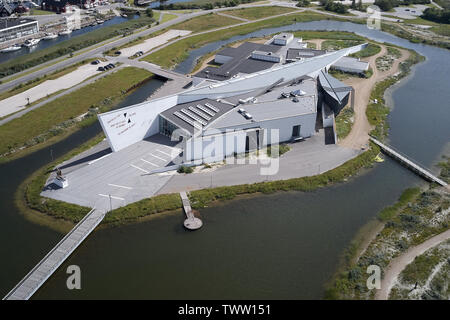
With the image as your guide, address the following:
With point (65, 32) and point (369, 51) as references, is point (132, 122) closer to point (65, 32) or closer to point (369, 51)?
point (369, 51)

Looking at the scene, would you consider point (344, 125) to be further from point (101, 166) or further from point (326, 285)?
point (101, 166)

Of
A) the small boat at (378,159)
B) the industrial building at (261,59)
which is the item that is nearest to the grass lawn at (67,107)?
the industrial building at (261,59)

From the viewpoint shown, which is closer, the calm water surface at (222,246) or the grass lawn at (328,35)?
the calm water surface at (222,246)

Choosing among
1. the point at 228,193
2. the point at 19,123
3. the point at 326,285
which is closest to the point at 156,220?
the point at 228,193

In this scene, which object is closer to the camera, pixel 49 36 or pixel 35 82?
pixel 35 82

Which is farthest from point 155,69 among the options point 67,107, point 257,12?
point 257,12

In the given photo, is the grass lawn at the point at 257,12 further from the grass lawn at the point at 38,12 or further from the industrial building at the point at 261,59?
the grass lawn at the point at 38,12

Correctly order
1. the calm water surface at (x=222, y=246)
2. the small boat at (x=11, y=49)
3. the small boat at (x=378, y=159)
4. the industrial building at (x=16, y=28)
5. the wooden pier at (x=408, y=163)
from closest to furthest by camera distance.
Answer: the calm water surface at (x=222, y=246)
the wooden pier at (x=408, y=163)
the small boat at (x=378, y=159)
the small boat at (x=11, y=49)
the industrial building at (x=16, y=28)
